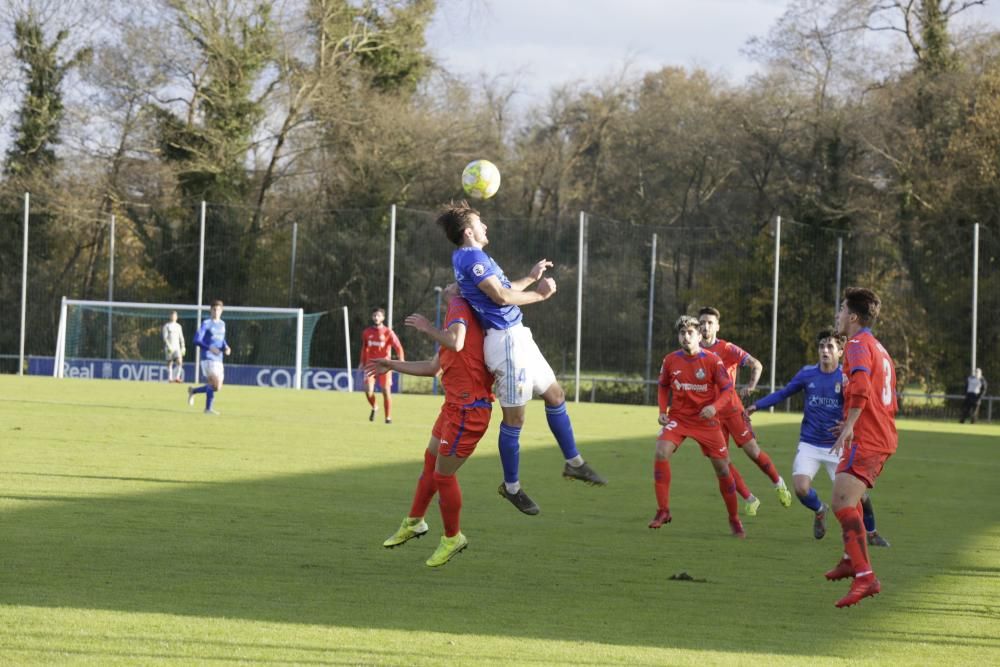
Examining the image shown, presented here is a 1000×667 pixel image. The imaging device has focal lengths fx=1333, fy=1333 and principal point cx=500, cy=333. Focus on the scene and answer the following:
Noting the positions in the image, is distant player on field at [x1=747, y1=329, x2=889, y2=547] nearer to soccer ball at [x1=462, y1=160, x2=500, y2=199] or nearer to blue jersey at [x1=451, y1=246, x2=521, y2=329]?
soccer ball at [x1=462, y1=160, x2=500, y2=199]

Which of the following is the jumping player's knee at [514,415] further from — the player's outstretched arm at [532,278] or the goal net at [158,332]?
the goal net at [158,332]

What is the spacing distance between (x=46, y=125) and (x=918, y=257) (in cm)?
3107

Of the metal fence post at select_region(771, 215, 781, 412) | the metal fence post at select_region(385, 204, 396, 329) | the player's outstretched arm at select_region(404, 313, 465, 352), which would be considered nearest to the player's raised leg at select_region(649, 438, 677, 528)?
the player's outstretched arm at select_region(404, 313, 465, 352)

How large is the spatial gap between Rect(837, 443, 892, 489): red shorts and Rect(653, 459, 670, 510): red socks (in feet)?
11.2

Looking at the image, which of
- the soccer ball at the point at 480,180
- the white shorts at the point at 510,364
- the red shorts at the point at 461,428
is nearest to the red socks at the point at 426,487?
the red shorts at the point at 461,428

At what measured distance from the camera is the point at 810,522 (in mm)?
12469

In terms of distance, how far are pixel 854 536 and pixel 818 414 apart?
3.65 metres

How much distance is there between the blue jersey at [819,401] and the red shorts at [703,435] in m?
0.45

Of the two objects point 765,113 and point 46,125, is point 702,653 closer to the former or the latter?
point 765,113

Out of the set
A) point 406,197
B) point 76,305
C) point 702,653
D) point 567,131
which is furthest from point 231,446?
point 567,131

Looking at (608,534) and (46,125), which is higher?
(46,125)

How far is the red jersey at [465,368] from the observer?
8648 millimetres

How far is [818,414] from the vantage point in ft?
38.1

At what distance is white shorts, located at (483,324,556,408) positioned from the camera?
8.84 m
